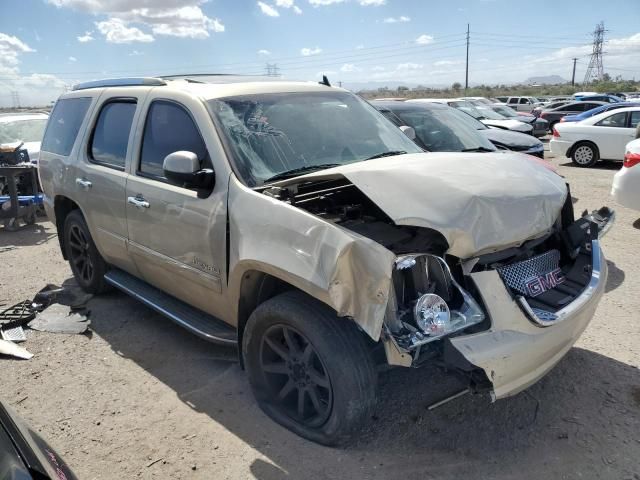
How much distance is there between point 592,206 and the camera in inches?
339

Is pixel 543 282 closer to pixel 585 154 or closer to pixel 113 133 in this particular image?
pixel 113 133

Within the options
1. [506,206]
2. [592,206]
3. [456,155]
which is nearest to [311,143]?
[456,155]

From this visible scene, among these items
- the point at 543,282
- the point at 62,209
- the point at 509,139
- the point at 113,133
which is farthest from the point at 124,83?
the point at 509,139

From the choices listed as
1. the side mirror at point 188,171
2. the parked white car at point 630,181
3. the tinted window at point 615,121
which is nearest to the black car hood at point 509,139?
the parked white car at point 630,181

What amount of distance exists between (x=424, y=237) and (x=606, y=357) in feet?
6.27

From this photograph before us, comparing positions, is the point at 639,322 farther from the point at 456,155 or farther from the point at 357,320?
the point at 357,320

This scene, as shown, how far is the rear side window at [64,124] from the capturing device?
16.4ft

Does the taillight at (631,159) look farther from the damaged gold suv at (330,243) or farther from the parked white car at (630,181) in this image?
the damaged gold suv at (330,243)

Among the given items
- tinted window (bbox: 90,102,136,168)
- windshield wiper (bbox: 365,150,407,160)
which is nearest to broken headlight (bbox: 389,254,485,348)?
windshield wiper (bbox: 365,150,407,160)

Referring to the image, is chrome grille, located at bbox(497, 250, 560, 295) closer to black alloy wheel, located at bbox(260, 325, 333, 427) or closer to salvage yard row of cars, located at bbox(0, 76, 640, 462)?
salvage yard row of cars, located at bbox(0, 76, 640, 462)

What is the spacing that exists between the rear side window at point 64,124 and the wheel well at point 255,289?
288 cm

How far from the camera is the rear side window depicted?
5004mm

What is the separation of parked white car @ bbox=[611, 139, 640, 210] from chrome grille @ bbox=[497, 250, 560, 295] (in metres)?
4.51

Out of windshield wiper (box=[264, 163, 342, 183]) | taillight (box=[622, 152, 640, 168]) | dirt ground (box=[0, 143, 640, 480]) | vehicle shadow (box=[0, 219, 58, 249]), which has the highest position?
windshield wiper (box=[264, 163, 342, 183])
